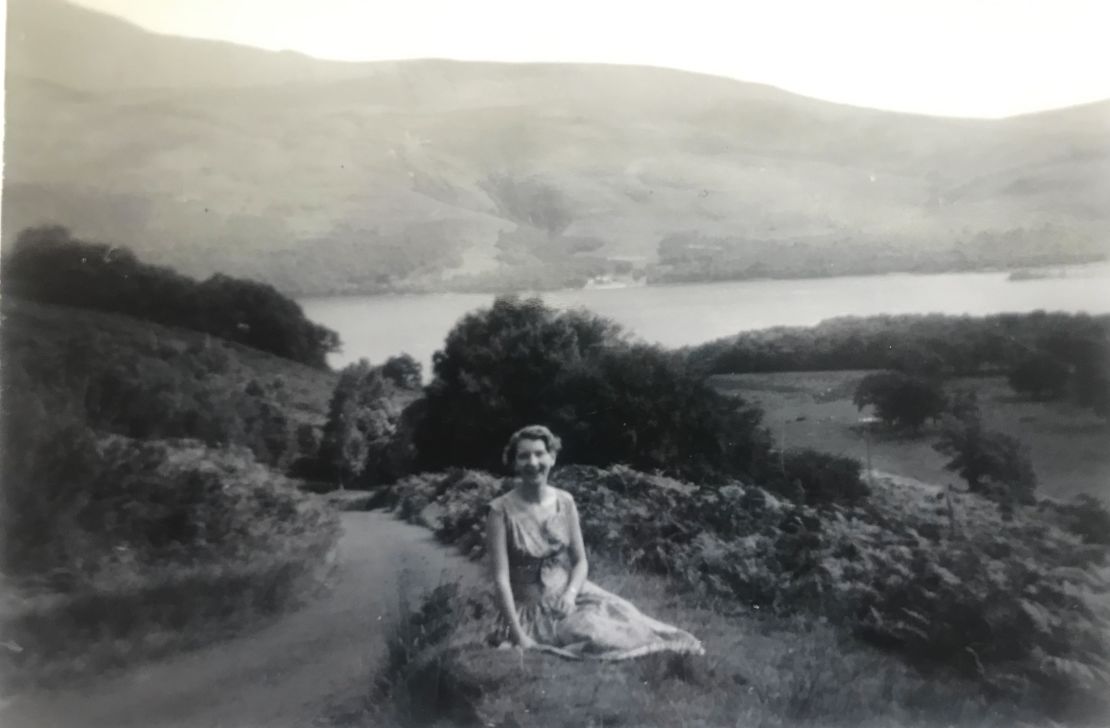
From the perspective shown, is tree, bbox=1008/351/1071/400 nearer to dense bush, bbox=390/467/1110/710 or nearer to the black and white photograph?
the black and white photograph

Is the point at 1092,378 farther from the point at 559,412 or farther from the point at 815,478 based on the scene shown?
the point at 559,412

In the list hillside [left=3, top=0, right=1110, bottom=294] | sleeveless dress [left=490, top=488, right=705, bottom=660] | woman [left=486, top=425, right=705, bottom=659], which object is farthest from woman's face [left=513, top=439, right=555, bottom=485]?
hillside [left=3, top=0, right=1110, bottom=294]

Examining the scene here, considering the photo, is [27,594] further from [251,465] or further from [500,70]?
[500,70]

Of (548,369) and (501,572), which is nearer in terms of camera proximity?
(501,572)

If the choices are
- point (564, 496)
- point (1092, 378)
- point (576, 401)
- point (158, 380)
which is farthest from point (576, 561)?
point (1092, 378)

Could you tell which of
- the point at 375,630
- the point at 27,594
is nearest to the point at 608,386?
the point at 375,630

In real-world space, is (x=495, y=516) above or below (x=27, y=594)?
above
